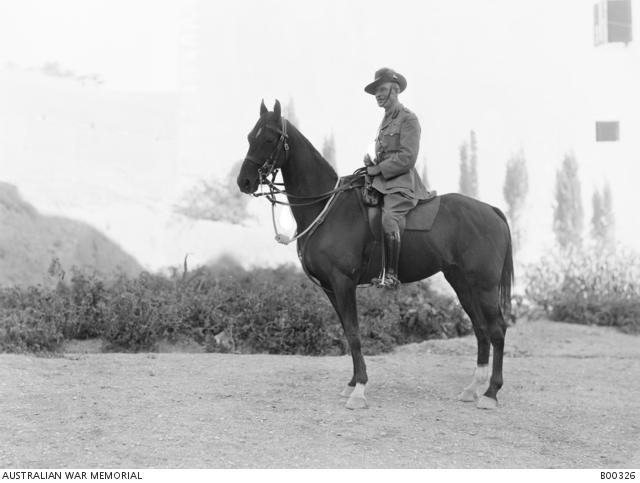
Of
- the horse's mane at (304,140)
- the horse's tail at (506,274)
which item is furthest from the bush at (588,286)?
the horse's mane at (304,140)

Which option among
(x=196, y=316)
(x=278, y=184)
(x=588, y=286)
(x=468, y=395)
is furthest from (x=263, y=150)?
(x=588, y=286)

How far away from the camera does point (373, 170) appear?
245 inches

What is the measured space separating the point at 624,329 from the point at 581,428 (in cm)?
503

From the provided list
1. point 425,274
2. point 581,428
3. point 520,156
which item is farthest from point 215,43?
point 581,428

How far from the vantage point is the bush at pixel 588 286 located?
10.4 metres

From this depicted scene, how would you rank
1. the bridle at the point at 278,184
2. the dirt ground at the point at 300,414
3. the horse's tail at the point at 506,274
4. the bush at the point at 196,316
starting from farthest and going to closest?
the bush at the point at 196,316 → the horse's tail at the point at 506,274 → the bridle at the point at 278,184 → the dirt ground at the point at 300,414

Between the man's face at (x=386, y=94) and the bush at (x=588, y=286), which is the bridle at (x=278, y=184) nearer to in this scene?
the man's face at (x=386, y=94)

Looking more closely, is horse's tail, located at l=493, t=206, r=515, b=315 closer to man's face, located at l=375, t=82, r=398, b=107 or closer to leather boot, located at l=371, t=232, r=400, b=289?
leather boot, located at l=371, t=232, r=400, b=289

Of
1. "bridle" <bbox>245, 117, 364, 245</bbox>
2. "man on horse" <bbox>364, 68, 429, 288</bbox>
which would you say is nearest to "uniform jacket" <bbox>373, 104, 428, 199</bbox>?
"man on horse" <bbox>364, 68, 429, 288</bbox>

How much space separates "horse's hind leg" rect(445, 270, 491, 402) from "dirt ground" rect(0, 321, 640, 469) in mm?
214

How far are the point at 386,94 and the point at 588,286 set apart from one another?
5.96 metres

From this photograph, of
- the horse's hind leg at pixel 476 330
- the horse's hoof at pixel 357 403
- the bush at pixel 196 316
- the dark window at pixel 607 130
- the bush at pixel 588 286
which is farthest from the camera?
the dark window at pixel 607 130

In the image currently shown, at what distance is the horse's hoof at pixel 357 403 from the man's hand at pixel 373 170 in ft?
6.01

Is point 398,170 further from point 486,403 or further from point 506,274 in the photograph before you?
point 486,403
